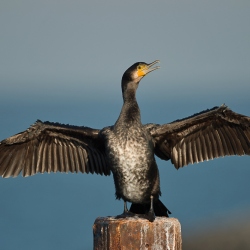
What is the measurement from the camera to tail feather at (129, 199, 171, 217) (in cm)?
1027

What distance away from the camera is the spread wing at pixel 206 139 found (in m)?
10.8

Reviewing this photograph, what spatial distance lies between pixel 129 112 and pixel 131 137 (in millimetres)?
395

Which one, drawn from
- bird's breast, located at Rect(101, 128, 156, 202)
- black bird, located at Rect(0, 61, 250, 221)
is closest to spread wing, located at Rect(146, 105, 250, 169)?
black bird, located at Rect(0, 61, 250, 221)

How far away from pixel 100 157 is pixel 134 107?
0.89 metres

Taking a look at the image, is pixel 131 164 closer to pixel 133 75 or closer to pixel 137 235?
pixel 133 75

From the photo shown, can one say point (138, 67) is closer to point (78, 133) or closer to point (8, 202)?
A: point (78, 133)

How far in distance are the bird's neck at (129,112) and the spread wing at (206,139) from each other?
0.41 metres

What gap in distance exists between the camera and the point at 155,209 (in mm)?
10312

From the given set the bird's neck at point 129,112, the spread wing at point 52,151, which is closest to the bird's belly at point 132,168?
the bird's neck at point 129,112

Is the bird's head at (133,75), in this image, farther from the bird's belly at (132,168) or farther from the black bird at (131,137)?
the bird's belly at (132,168)

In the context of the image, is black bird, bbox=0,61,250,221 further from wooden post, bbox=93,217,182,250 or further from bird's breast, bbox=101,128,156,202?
wooden post, bbox=93,217,182,250

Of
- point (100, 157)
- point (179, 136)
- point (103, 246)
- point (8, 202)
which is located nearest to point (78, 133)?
point (100, 157)

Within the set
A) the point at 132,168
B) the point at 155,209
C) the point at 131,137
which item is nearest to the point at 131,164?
the point at 132,168

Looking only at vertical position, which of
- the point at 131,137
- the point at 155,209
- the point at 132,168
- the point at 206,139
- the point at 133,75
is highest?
the point at 133,75
